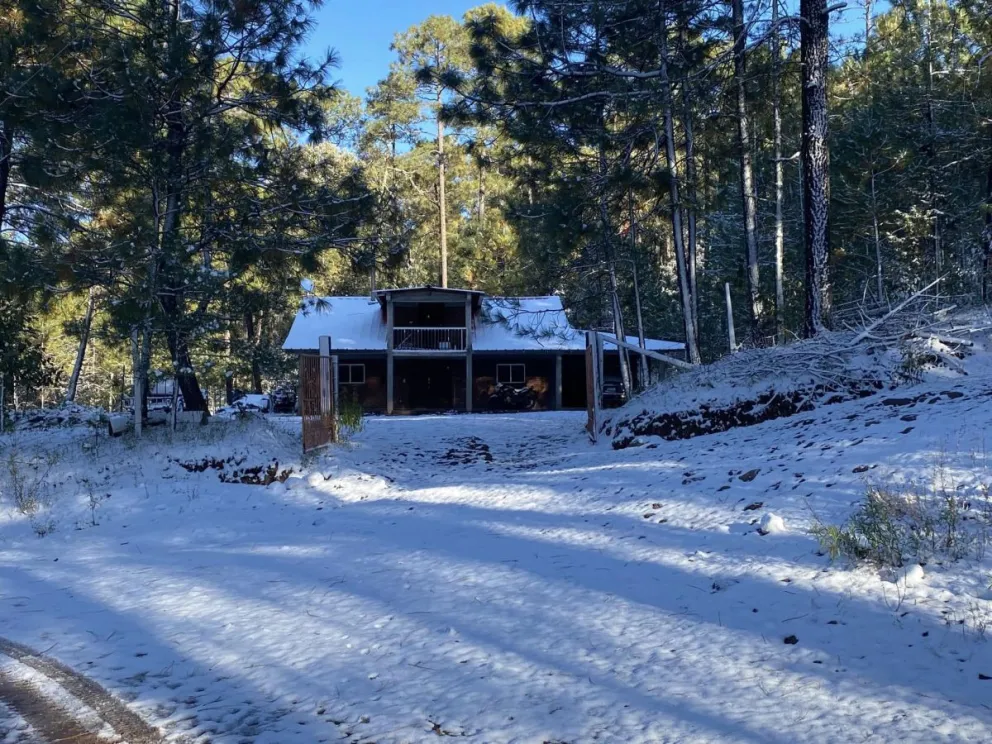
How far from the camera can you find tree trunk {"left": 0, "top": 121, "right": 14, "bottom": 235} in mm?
12940

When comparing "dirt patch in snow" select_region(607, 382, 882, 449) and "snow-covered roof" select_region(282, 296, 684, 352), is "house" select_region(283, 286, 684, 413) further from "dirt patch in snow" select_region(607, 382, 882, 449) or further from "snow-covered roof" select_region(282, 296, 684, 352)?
"dirt patch in snow" select_region(607, 382, 882, 449)

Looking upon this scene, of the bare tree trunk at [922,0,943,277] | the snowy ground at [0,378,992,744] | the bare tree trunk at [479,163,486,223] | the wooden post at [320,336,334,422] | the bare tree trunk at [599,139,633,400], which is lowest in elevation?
the snowy ground at [0,378,992,744]

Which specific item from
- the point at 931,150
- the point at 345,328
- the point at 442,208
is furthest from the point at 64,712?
the point at 442,208

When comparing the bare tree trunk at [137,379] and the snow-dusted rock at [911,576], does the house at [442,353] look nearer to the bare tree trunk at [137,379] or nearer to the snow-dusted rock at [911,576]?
the bare tree trunk at [137,379]

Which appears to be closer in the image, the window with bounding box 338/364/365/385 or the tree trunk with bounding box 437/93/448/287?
the window with bounding box 338/364/365/385

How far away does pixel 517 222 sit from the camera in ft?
63.4

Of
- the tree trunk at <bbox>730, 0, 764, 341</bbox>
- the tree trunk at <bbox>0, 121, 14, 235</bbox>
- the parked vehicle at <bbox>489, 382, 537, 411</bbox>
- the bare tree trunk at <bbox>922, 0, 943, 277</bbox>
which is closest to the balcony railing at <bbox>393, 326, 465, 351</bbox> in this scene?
the parked vehicle at <bbox>489, 382, 537, 411</bbox>

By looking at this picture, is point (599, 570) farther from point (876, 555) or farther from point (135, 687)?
point (135, 687)

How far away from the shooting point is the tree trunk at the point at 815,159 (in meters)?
11.8

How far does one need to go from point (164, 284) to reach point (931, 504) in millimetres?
11313

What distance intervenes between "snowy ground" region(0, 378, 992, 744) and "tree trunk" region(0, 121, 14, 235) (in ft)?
23.6

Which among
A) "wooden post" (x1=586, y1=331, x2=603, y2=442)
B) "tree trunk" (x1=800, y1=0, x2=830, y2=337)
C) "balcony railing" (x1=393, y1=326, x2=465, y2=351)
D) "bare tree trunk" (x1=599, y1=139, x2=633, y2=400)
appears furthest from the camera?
"balcony railing" (x1=393, y1=326, x2=465, y2=351)

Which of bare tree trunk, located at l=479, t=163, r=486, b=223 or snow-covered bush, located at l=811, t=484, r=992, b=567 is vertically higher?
bare tree trunk, located at l=479, t=163, r=486, b=223

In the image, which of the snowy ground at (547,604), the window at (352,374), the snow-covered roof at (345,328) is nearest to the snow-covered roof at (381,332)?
the snow-covered roof at (345,328)
